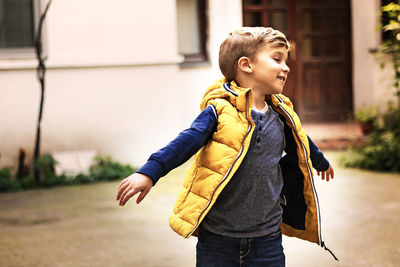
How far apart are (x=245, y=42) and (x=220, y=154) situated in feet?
1.70

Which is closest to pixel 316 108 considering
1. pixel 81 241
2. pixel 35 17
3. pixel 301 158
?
pixel 35 17

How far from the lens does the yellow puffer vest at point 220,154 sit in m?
2.69

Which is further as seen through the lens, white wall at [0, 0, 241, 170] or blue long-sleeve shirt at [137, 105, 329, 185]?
white wall at [0, 0, 241, 170]

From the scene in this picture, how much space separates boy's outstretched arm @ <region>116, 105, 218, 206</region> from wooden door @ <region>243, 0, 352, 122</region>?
29.9 feet

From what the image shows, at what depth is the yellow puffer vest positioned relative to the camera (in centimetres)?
269

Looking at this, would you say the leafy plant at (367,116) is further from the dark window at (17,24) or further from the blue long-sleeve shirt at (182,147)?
the blue long-sleeve shirt at (182,147)

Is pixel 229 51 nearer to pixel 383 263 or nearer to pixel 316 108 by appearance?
pixel 383 263

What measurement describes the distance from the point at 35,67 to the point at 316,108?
5.73 m

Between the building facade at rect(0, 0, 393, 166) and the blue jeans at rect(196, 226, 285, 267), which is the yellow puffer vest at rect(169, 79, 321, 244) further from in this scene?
the building facade at rect(0, 0, 393, 166)

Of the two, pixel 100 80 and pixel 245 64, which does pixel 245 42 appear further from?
pixel 100 80

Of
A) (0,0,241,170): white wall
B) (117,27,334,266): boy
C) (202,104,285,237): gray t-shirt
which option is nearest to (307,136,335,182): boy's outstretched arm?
(117,27,334,266): boy

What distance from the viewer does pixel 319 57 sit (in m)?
11.9

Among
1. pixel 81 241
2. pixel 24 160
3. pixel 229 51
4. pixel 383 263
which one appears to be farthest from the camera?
pixel 24 160

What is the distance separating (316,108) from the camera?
38.9 ft
